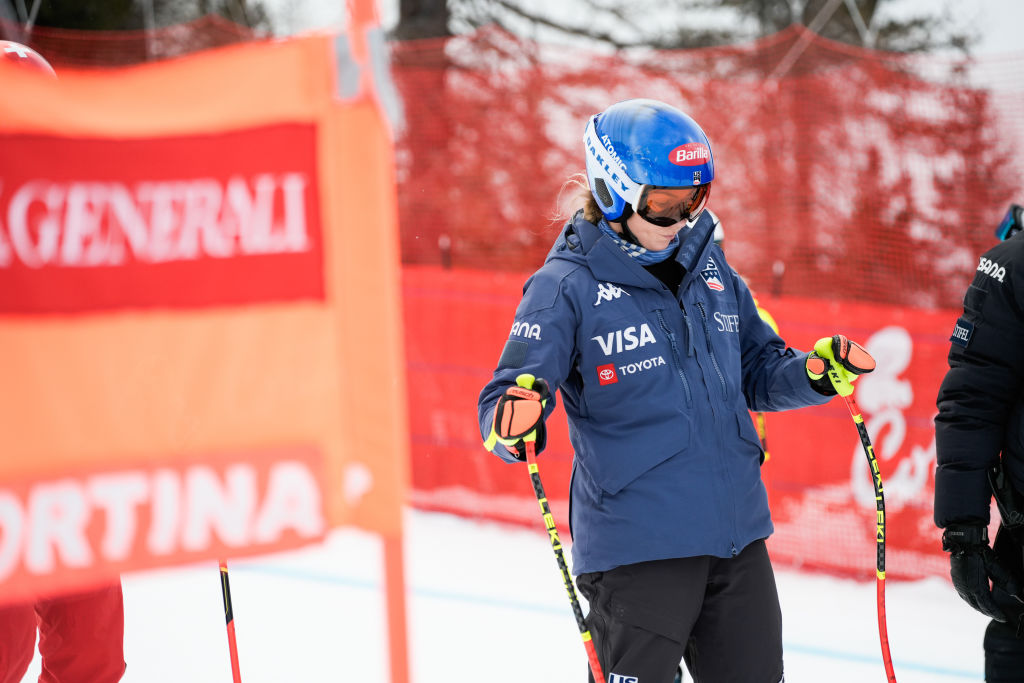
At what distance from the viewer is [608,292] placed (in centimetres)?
248

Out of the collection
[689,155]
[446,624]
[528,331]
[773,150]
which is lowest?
[446,624]

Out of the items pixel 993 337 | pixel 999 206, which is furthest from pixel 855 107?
pixel 993 337

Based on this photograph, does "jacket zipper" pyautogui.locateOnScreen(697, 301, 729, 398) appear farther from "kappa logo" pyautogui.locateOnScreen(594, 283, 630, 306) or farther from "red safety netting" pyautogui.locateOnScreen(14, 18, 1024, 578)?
"red safety netting" pyautogui.locateOnScreen(14, 18, 1024, 578)

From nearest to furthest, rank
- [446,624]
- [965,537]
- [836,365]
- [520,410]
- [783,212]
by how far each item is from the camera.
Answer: [520,410], [836,365], [965,537], [446,624], [783,212]

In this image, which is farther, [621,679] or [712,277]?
[712,277]

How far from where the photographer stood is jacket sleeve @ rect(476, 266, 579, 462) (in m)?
2.37

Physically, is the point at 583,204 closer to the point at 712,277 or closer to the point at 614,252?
the point at 614,252

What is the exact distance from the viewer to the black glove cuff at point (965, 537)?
8.79ft

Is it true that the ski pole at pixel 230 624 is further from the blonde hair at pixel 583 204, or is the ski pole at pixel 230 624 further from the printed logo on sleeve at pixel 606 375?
the blonde hair at pixel 583 204

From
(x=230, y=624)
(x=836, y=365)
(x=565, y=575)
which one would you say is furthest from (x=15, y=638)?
(x=836, y=365)

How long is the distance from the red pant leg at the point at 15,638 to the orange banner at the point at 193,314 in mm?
1085

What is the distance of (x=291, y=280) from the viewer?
1903 millimetres

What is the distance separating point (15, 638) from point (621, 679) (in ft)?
5.44

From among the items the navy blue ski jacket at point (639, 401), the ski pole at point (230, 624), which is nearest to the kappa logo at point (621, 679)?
the navy blue ski jacket at point (639, 401)
